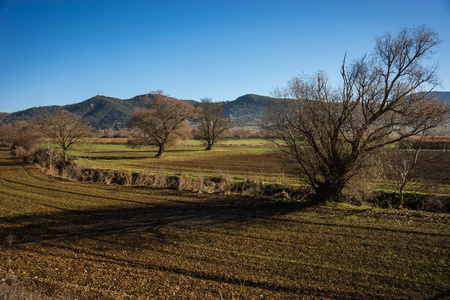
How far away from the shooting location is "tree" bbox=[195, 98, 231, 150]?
178 ft

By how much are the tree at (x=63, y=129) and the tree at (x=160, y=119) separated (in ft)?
31.3

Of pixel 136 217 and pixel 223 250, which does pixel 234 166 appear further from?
pixel 223 250

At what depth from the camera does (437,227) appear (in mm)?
8414

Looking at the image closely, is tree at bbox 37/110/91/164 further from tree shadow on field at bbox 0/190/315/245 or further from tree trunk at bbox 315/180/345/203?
tree trunk at bbox 315/180/345/203

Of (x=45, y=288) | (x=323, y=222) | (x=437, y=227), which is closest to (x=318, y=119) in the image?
(x=323, y=222)

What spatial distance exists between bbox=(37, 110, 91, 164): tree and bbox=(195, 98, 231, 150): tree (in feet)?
91.8

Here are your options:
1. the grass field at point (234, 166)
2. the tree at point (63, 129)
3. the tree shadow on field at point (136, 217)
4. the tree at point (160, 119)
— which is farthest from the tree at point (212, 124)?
the tree shadow on field at point (136, 217)

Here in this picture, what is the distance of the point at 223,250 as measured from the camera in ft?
23.7

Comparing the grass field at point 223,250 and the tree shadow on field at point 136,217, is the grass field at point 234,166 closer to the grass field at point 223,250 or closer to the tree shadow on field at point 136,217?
the tree shadow on field at point 136,217

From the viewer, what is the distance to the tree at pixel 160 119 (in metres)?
37.6

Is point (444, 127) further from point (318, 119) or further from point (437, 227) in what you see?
point (318, 119)

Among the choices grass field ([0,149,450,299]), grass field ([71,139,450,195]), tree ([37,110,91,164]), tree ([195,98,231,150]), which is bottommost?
grass field ([0,149,450,299])

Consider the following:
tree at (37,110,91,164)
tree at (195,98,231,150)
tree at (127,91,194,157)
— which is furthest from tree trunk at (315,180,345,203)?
tree at (195,98,231,150)

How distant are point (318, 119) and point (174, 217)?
7.51 metres
